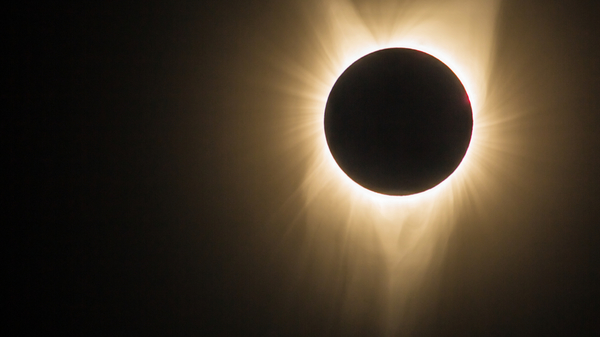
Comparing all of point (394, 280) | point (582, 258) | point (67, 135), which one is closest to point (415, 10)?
point (394, 280)

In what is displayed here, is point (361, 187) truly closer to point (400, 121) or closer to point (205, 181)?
point (400, 121)

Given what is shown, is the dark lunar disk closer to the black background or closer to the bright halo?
the bright halo

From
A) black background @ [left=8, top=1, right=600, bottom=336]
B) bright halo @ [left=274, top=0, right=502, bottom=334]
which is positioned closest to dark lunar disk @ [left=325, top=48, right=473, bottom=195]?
bright halo @ [left=274, top=0, right=502, bottom=334]

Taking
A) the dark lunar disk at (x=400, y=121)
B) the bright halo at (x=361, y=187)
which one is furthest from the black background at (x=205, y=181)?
the dark lunar disk at (x=400, y=121)

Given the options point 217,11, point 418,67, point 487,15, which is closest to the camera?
point 418,67

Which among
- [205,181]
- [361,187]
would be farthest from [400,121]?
[205,181]

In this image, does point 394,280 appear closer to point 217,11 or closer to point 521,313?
point 521,313

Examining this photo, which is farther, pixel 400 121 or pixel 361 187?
pixel 361 187
